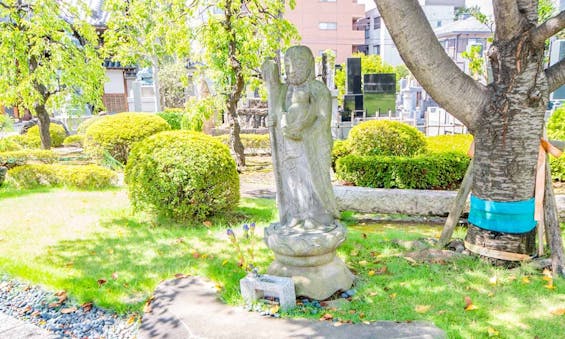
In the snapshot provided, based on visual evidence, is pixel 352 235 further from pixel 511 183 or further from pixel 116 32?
pixel 116 32

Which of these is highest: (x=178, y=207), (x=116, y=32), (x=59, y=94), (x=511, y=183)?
(x=116, y=32)

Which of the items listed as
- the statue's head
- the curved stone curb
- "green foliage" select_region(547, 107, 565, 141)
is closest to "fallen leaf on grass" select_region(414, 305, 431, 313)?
the statue's head

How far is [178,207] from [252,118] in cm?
1254

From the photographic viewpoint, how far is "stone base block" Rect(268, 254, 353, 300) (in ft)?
14.3

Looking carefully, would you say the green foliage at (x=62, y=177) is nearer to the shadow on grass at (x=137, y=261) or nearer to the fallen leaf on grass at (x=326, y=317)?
the shadow on grass at (x=137, y=261)

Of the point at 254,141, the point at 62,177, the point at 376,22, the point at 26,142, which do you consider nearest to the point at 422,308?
the point at 62,177

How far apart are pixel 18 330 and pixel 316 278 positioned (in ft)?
9.25

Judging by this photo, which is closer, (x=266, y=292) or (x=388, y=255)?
(x=266, y=292)

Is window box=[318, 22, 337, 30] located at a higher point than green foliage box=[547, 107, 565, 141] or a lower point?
higher

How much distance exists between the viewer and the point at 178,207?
6.90m

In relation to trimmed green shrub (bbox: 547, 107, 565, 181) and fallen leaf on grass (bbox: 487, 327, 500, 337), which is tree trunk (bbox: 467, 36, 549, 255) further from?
trimmed green shrub (bbox: 547, 107, 565, 181)

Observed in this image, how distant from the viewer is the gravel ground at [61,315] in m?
4.18

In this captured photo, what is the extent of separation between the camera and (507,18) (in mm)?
4551

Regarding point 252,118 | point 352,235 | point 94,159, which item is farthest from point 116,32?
point 352,235
